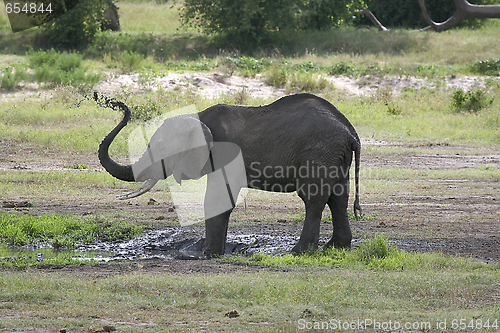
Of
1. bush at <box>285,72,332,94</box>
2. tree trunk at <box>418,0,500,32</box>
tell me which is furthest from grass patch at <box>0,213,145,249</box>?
tree trunk at <box>418,0,500,32</box>

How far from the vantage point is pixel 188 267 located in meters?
7.28

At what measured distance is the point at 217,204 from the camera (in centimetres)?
812

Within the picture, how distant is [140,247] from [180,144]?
1801mm

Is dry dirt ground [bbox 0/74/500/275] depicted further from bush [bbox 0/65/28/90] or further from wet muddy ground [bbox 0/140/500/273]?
bush [bbox 0/65/28/90]

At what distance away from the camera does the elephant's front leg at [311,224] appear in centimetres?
805

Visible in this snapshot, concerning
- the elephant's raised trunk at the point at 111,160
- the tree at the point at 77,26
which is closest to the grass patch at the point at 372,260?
the elephant's raised trunk at the point at 111,160

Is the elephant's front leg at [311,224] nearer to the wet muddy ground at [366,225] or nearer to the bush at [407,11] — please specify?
the wet muddy ground at [366,225]

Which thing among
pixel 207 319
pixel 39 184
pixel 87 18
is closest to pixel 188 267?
pixel 207 319

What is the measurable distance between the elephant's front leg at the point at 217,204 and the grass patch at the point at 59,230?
1651 mm

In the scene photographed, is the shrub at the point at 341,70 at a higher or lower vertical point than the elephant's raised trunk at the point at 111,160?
lower

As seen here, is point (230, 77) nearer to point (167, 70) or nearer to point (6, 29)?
point (167, 70)

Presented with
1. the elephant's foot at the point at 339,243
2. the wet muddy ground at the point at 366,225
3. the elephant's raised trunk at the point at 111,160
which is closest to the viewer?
the elephant's raised trunk at the point at 111,160

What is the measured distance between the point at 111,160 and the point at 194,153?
1.05 meters

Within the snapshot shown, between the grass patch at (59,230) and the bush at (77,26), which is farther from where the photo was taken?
the bush at (77,26)
